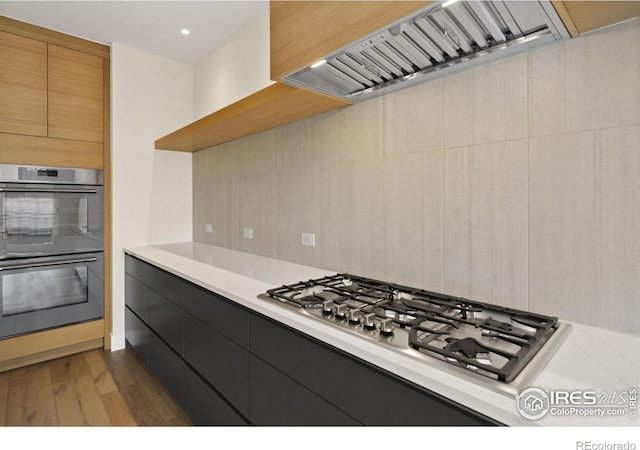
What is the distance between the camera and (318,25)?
1.17m

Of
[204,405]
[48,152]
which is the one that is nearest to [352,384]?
[204,405]

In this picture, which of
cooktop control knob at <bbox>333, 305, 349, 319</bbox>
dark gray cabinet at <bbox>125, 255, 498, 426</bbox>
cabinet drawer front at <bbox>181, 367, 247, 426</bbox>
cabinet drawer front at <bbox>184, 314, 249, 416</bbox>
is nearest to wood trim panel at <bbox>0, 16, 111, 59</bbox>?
dark gray cabinet at <bbox>125, 255, 498, 426</bbox>

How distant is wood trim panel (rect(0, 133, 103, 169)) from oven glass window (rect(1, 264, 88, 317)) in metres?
0.83

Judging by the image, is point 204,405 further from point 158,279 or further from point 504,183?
point 504,183

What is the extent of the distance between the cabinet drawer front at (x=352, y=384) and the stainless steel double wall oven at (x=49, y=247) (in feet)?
7.28

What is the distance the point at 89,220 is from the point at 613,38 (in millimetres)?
3307

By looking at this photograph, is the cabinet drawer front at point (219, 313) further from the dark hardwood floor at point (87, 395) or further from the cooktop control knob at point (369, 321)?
Answer: the dark hardwood floor at point (87, 395)

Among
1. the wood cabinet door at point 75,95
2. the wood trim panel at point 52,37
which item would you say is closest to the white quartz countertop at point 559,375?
the wood cabinet door at point 75,95

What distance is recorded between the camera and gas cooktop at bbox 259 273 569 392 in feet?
2.52

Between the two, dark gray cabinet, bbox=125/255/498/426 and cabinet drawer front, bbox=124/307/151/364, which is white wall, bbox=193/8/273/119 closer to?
dark gray cabinet, bbox=125/255/498/426

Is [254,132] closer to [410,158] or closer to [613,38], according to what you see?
[410,158]

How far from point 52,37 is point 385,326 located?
325 centimetres

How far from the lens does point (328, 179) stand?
1846 mm
